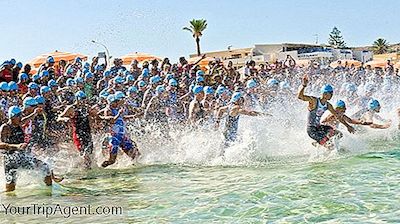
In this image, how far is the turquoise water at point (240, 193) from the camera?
6.71 metres

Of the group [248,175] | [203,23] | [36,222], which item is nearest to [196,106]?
[248,175]

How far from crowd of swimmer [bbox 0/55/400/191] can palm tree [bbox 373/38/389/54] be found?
6117cm

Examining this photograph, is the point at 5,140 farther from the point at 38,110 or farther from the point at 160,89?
the point at 160,89

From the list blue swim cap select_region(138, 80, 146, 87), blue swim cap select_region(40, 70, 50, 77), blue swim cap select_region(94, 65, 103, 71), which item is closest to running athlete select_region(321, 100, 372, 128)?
blue swim cap select_region(138, 80, 146, 87)

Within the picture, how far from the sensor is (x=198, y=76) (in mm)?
14086

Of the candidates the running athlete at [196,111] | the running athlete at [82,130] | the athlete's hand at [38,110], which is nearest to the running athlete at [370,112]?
the running athlete at [196,111]

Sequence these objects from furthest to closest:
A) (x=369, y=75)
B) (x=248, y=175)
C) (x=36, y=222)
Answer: (x=369, y=75)
(x=248, y=175)
(x=36, y=222)

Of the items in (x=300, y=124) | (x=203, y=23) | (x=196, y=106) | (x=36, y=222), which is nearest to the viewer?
(x=36, y=222)

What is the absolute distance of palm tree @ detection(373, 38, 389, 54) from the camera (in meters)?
74.1

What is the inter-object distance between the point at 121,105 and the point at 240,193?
3.73 m

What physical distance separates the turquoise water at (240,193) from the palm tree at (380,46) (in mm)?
66986

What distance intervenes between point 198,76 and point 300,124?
2766 mm

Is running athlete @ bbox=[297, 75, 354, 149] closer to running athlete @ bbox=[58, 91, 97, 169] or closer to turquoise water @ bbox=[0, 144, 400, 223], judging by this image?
turquoise water @ bbox=[0, 144, 400, 223]

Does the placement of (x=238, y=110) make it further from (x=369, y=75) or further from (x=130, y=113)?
(x=369, y=75)
